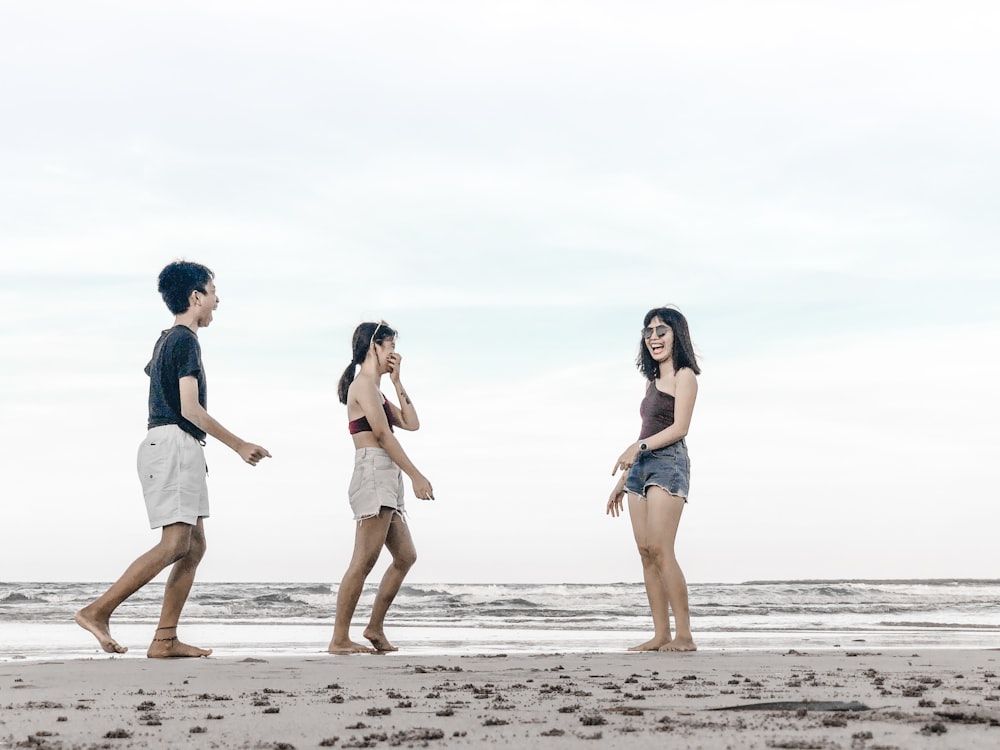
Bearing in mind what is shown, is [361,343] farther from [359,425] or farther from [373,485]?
[373,485]

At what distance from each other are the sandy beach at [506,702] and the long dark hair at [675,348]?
1823 mm

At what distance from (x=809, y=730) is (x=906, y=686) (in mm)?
1466

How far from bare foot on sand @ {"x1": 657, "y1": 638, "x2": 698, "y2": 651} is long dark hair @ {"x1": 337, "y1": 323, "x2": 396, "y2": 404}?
2523 mm

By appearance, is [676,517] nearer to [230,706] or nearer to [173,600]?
[173,600]

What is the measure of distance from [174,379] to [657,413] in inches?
113

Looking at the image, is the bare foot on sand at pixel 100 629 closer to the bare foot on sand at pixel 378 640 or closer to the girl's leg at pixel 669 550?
the bare foot on sand at pixel 378 640

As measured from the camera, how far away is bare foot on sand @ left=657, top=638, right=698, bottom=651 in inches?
251

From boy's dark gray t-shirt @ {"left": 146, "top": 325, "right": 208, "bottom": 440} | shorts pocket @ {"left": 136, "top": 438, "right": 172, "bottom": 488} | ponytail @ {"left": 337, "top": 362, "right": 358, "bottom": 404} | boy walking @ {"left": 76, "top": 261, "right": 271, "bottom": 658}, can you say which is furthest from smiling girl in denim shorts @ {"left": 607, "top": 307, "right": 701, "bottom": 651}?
shorts pocket @ {"left": 136, "top": 438, "right": 172, "bottom": 488}

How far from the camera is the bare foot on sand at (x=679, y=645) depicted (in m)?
6.38

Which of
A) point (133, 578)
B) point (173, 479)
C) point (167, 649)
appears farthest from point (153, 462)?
point (167, 649)

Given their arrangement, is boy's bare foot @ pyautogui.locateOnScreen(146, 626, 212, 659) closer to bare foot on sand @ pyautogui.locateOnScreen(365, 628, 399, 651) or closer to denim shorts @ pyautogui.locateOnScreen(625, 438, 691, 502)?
bare foot on sand @ pyautogui.locateOnScreen(365, 628, 399, 651)

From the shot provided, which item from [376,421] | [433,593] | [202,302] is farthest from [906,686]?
[433,593]

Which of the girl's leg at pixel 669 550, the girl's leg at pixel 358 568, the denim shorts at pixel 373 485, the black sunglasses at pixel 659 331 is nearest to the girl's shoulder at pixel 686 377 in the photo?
the black sunglasses at pixel 659 331

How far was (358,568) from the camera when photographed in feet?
21.2
